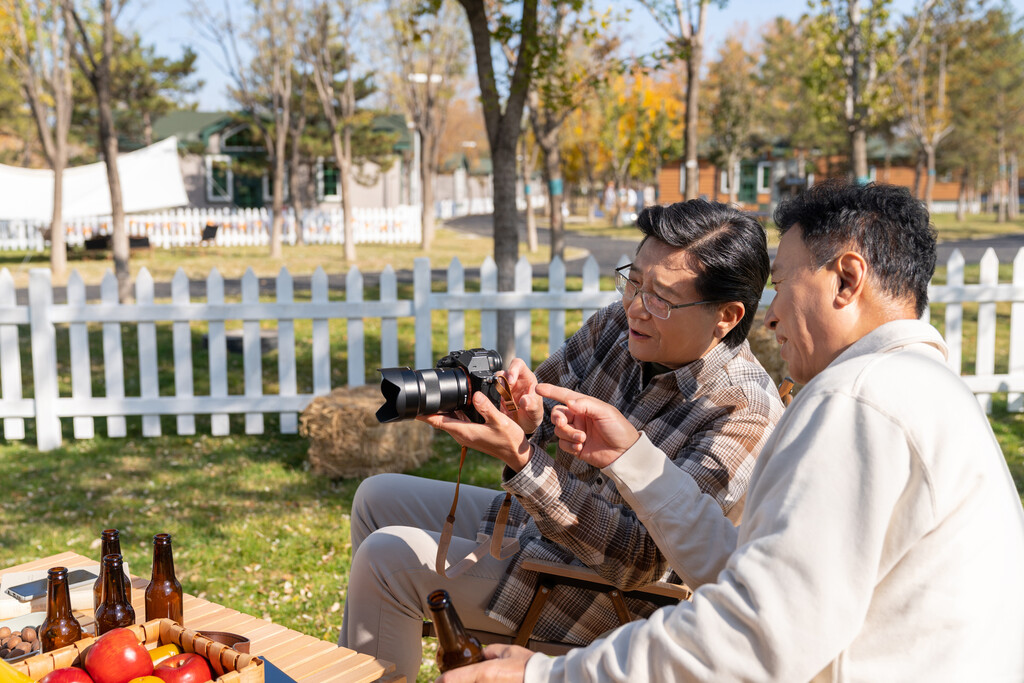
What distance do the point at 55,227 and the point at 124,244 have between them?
554 centimetres

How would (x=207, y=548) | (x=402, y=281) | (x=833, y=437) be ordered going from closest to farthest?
(x=833, y=437)
(x=207, y=548)
(x=402, y=281)

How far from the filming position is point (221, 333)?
20.6 feet

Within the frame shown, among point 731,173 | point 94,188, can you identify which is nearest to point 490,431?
point 94,188

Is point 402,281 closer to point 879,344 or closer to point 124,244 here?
point 124,244

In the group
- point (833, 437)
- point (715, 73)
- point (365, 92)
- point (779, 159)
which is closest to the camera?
point (833, 437)

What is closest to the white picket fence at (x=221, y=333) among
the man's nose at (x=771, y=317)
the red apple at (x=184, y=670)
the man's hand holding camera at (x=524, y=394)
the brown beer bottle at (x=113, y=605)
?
the man's hand holding camera at (x=524, y=394)

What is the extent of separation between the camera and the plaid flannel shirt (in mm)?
2066

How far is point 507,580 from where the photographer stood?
7.70ft

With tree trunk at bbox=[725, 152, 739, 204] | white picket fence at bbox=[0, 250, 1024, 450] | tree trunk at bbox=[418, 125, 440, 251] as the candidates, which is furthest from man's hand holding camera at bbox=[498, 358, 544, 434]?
tree trunk at bbox=[725, 152, 739, 204]

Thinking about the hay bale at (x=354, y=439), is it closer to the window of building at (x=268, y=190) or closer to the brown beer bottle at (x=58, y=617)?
the brown beer bottle at (x=58, y=617)

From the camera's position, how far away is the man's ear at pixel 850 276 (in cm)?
153

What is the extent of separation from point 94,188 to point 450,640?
72.0 ft

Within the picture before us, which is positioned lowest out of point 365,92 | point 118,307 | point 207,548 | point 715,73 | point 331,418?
point 207,548

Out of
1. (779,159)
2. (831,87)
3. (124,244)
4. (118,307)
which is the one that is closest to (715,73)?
(779,159)
